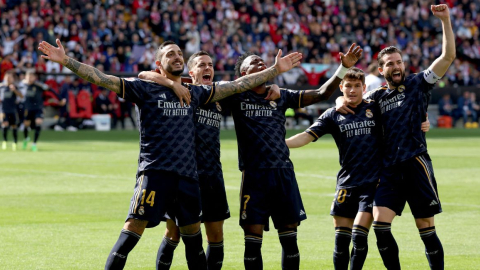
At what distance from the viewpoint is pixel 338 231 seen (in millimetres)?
8258

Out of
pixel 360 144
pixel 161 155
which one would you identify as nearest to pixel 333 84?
pixel 360 144

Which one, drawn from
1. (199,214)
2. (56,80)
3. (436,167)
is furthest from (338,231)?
(56,80)

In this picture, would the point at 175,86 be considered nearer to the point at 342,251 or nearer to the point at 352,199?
the point at 352,199

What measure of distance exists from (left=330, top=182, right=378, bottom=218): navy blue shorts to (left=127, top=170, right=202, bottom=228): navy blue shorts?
154 centimetres

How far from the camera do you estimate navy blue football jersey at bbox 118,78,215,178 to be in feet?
24.2

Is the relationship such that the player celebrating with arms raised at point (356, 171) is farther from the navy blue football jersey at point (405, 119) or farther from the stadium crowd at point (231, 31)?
the stadium crowd at point (231, 31)

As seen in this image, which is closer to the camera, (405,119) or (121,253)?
(121,253)

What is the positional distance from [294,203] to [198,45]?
29.5 metres

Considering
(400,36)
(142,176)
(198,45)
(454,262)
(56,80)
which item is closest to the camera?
(142,176)

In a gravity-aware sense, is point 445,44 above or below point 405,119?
above

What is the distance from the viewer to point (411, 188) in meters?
8.16

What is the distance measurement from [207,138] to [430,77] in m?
2.24

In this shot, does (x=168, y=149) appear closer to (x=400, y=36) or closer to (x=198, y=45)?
(x=198, y=45)

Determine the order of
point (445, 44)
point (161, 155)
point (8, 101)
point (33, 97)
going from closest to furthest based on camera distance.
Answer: point (161, 155), point (445, 44), point (33, 97), point (8, 101)
